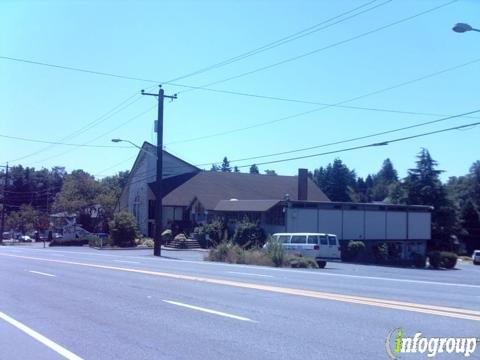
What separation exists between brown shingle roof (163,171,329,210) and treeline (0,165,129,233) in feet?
80.6

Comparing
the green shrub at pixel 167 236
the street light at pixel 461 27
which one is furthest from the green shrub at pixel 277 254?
the green shrub at pixel 167 236

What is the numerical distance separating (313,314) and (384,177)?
165159 millimetres

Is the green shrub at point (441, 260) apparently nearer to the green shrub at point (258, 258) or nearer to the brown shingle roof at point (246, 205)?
the brown shingle roof at point (246, 205)

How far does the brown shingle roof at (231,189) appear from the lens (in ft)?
206

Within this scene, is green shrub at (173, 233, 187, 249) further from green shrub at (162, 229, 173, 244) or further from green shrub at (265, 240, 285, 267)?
green shrub at (265, 240, 285, 267)

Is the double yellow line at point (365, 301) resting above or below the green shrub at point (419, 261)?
above

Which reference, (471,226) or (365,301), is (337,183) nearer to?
(471,226)

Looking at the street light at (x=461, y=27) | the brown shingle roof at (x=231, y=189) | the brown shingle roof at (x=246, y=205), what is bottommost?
the brown shingle roof at (x=246, y=205)

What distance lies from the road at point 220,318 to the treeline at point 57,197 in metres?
71.0

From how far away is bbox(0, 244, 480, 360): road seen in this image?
9.10 m

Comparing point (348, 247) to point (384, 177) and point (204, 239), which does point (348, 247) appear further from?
point (384, 177)

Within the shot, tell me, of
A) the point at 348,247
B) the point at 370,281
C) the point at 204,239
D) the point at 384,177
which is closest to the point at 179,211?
the point at 204,239

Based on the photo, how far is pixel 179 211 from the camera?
6538cm

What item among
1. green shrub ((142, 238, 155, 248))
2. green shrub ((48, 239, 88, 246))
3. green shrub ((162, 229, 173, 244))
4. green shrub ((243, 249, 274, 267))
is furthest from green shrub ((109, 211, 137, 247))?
green shrub ((243, 249, 274, 267))
